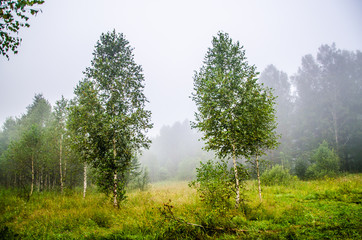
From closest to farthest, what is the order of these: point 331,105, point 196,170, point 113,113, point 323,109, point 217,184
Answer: point 217,184 → point 113,113 → point 196,170 → point 331,105 → point 323,109

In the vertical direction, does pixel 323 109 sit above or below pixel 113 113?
above

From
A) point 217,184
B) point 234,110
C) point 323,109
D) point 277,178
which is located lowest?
point 277,178

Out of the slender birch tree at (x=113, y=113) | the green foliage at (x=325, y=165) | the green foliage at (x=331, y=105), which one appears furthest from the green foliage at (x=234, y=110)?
the green foliage at (x=331, y=105)

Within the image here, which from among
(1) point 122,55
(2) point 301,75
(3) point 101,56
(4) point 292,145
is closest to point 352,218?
(1) point 122,55

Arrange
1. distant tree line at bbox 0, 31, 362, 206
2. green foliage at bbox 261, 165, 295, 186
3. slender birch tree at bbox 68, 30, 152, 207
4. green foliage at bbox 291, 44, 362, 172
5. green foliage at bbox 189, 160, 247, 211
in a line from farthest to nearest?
1. green foliage at bbox 291, 44, 362, 172
2. green foliage at bbox 261, 165, 295, 186
3. slender birch tree at bbox 68, 30, 152, 207
4. distant tree line at bbox 0, 31, 362, 206
5. green foliage at bbox 189, 160, 247, 211

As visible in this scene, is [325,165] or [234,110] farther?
[325,165]

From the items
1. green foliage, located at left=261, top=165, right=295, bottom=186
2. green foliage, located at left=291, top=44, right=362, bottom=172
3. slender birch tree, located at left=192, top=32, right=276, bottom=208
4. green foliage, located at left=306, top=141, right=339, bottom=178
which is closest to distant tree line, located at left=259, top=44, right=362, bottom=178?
green foliage, located at left=291, top=44, right=362, bottom=172

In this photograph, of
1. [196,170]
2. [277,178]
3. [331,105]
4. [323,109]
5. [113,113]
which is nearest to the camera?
[113,113]

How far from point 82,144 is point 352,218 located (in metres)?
13.2

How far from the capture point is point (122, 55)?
37.3ft

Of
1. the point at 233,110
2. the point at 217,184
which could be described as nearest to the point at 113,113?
the point at 233,110

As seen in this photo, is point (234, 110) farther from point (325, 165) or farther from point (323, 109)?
point (323, 109)

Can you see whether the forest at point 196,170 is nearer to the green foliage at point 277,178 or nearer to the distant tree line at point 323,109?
the green foliage at point 277,178

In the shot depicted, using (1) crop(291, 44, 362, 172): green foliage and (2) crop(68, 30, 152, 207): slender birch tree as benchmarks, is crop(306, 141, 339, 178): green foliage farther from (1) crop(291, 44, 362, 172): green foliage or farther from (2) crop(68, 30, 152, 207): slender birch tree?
(2) crop(68, 30, 152, 207): slender birch tree
